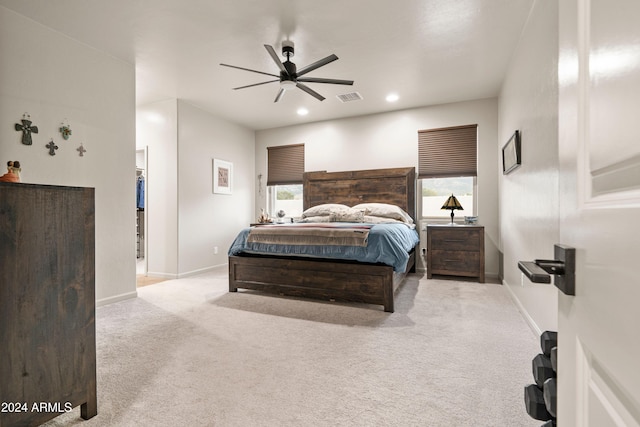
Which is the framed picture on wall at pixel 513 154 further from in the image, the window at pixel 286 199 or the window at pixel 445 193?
the window at pixel 286 199

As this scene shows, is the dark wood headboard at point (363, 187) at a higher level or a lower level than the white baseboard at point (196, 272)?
higher

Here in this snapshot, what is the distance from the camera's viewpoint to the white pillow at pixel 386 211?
4.58m

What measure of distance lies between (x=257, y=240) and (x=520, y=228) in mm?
2717

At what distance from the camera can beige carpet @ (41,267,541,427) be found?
4.87 ft

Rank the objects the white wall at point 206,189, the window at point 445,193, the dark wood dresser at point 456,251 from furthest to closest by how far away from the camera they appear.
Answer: the window at point 445,193 → the white wall at point 206,189 → the dark wood dresser at point 456,251

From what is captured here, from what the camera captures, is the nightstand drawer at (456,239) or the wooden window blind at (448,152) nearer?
the nightstand drawer at (456,239)

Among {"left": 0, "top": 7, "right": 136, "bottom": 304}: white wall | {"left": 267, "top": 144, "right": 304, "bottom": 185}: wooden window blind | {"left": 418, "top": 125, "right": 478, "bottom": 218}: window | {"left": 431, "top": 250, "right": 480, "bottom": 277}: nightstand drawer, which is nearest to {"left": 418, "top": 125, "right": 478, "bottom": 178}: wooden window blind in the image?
{"left": 418, "top": 125, "right": 478, "bottom": 218}: window

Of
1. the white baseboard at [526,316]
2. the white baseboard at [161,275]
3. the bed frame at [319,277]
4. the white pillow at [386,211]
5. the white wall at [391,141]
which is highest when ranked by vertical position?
the white wall at [391,141]

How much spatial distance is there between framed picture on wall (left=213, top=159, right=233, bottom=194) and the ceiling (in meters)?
1.29

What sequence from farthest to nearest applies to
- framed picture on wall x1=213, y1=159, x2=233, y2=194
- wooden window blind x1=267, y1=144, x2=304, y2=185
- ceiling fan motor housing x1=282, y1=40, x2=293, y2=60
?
1. wooden window blind x1=267, y1=144, x2=304, y2=185
2. framed picture on wall x1=213, y1=159, x2=233, y2=194
3. ceiling fan motor housing x1=282, y1=40, x2=293, y2=60

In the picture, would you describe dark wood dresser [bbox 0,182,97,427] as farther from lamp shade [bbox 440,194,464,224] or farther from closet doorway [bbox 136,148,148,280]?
lamp shade [bbox 440,194,464,224]

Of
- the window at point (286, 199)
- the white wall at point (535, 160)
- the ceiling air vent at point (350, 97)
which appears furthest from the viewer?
the window at point (286, 199)

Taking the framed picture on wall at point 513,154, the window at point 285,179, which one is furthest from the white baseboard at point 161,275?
the framed picture on wall at point 513,154

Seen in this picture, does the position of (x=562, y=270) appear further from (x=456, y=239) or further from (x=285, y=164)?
(x=285, y=164)
